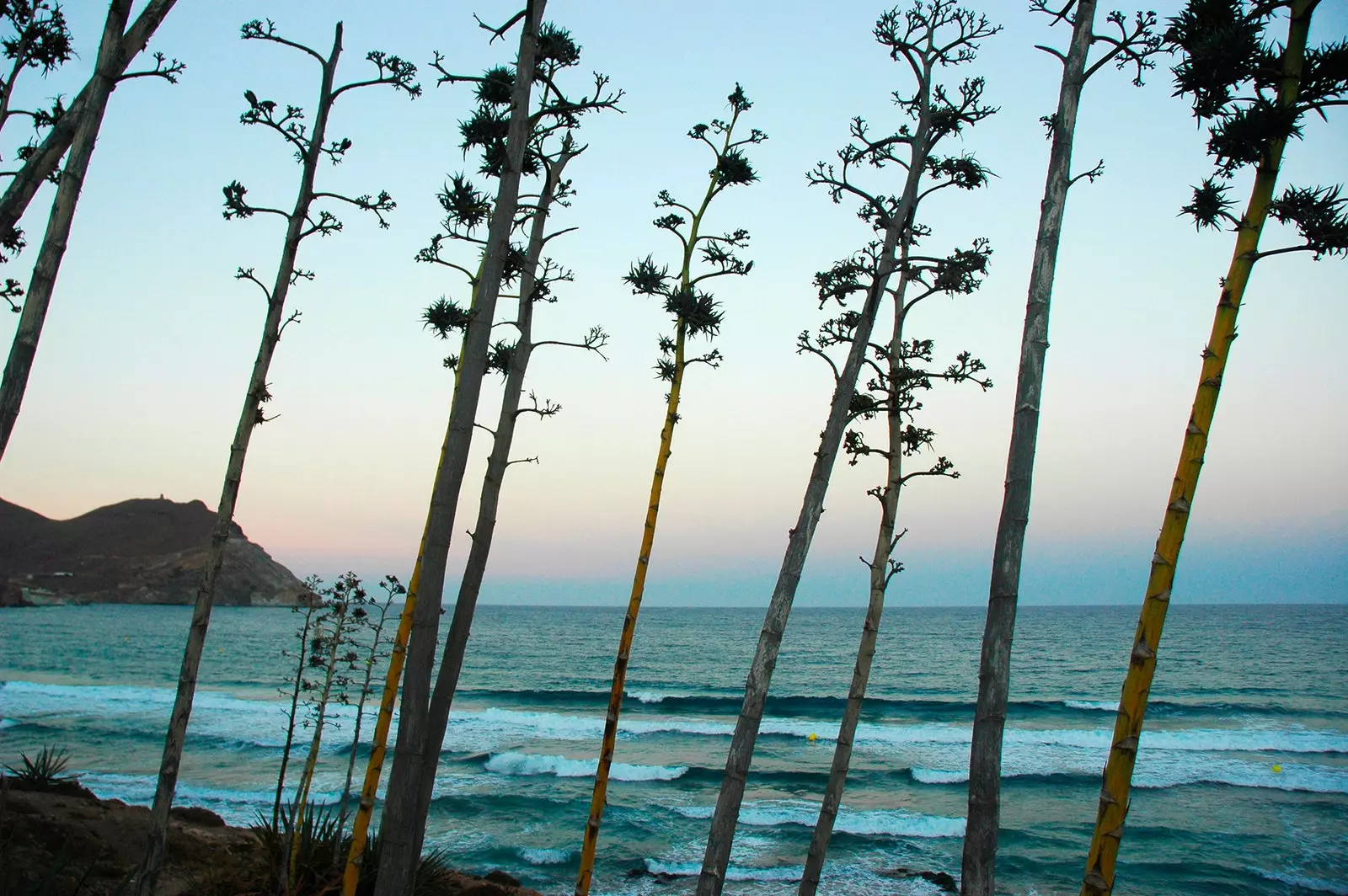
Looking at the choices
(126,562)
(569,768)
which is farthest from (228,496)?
(126,562)

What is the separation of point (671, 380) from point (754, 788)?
1914cm

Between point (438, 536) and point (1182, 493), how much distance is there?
3859mm

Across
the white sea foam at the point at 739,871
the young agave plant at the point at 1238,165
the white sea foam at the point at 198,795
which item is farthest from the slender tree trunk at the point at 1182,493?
the white sea foam at the point at 198,795

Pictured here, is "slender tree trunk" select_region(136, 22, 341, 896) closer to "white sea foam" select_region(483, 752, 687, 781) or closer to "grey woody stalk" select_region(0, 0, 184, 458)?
"grey woody stalk" select_region(0, 0, 184, 458)

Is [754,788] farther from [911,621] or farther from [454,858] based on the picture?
[911,621]

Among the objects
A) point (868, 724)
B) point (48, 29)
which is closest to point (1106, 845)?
point (48, 29)

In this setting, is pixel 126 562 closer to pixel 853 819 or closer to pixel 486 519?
pixel 853 819

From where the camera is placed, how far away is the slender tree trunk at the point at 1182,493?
346 centimetres

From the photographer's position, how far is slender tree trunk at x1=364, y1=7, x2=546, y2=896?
172 inches

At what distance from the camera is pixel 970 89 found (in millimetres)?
6121

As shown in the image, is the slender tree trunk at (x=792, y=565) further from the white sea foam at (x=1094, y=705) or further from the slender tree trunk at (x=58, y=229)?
the white sea foam at (x=1094, y=705)

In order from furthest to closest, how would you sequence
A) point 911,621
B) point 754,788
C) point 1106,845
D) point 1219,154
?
1. point 911,621
2. point 754,788
3. point 1219,154
4. point 1106,845

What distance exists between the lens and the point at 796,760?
1068 inches

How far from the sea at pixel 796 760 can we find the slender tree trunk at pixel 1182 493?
29.7 ft
